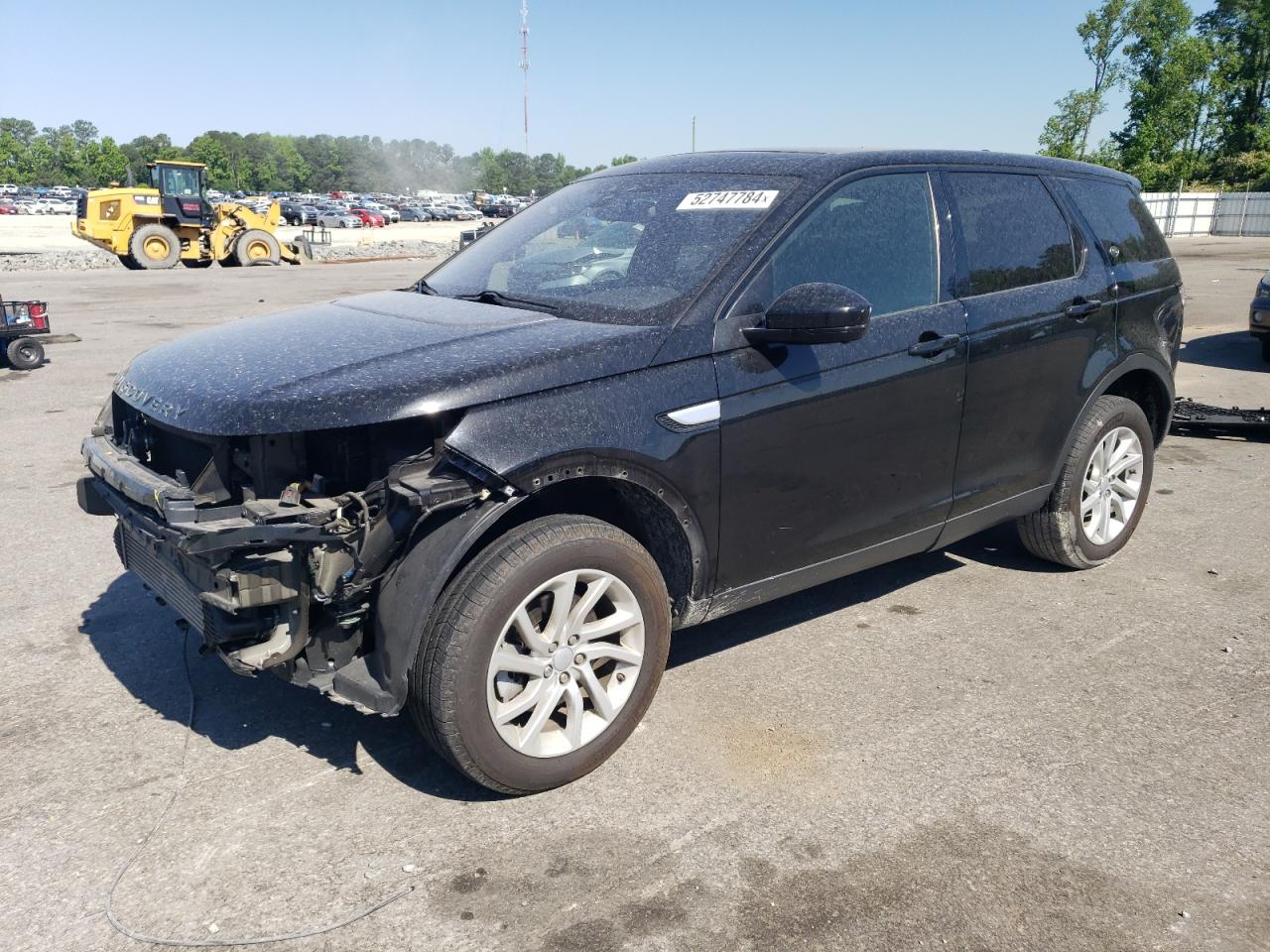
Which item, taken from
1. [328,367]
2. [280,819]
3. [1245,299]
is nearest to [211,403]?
[328,367]

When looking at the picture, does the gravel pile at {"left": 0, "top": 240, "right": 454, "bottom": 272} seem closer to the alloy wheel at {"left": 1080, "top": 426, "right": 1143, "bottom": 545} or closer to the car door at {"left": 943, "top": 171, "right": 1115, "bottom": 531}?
the alloy wheel at {"left": 1080, "top": 426, "right": 1143, "bottom": 545}

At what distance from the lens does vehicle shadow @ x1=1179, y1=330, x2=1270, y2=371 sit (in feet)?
36.8

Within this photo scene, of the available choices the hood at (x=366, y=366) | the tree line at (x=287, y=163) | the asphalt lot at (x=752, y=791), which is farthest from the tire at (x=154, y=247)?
the tree line at (x=287, y=163)

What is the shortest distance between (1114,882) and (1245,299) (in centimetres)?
1815

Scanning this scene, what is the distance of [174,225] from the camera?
27562 millimetres

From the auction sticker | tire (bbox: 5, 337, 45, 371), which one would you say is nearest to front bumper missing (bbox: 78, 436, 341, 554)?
the auction sticker

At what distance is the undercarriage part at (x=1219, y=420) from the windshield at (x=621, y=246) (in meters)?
5.30

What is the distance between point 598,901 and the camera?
2680 millimetres

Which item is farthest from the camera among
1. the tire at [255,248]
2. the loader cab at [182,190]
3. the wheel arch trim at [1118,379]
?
the tire at [255,248]

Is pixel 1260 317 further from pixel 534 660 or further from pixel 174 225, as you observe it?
pixel 174 225

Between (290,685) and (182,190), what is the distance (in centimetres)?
2760

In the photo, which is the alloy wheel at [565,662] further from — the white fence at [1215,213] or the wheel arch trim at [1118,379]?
the white fence at [1215,213]

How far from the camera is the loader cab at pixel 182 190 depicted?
27156 mm

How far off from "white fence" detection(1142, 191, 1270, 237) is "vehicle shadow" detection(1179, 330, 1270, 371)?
3506cm
